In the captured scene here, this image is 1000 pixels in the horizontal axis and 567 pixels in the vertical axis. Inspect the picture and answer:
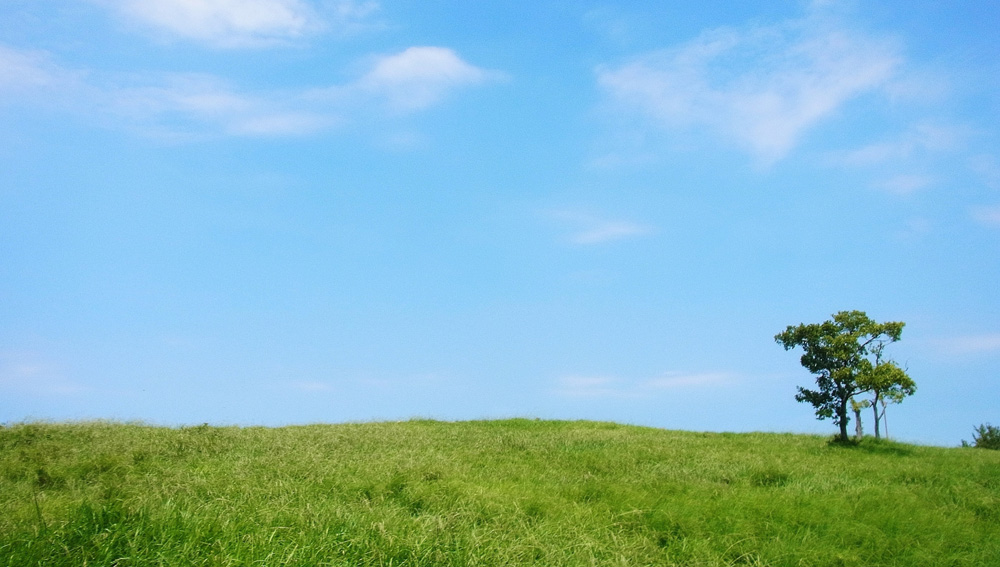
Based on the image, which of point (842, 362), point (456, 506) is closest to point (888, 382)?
point (842, 362)

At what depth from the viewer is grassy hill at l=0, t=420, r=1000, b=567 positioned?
20.4 feet

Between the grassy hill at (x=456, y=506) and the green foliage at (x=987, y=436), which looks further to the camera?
the green foliage at (x=987, y=436)

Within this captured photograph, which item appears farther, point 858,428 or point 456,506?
point 858,428

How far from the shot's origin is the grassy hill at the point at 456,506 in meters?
6.22

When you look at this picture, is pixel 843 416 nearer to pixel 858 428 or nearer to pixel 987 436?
pixel 858 428

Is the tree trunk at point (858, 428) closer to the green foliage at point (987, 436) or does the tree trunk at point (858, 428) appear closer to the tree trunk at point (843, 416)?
the tree trunk at point (843, 416)

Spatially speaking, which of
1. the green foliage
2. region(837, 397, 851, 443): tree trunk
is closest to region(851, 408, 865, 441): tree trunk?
region(837, 397, 851, 443): tree trunk

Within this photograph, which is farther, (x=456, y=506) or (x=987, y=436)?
(x=987, y=436)

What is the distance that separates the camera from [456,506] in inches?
345

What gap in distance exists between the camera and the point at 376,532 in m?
6.93

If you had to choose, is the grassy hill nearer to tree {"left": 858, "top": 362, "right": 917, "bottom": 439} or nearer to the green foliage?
tree {"left": 858, "top": 362, "right": 917, "bottom": 439}

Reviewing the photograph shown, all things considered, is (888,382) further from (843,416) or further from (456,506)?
(456,506)

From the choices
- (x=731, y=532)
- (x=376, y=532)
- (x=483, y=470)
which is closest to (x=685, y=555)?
(x=731, y=532)

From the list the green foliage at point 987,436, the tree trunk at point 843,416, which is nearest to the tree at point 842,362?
the tree trunk at point 843,416
